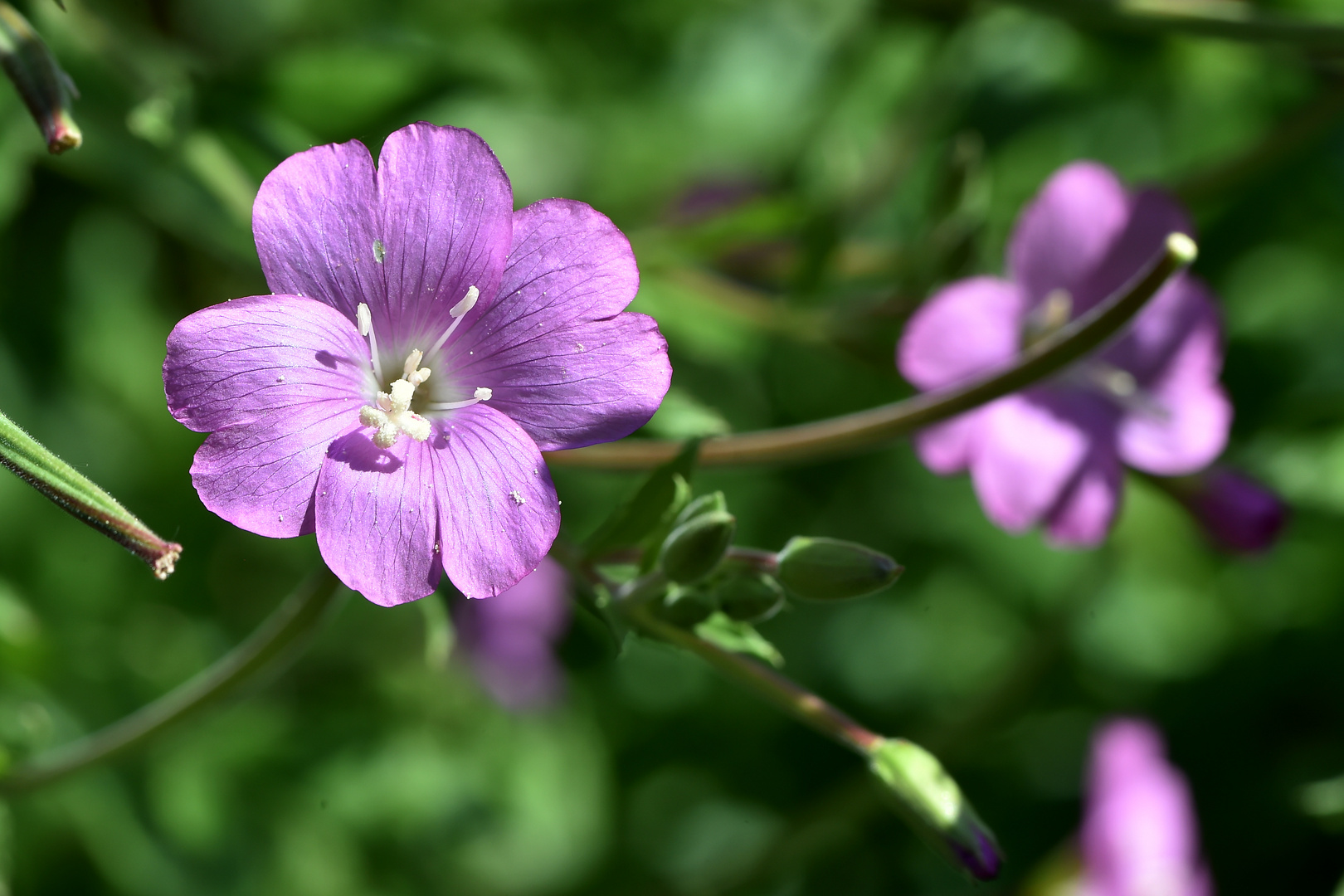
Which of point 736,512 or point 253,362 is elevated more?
point 253,362

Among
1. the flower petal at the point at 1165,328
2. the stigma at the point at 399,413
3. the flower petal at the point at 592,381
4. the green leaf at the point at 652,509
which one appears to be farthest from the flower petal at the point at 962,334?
the stigma at the point at 399,413

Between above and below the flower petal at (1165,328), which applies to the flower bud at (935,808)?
below

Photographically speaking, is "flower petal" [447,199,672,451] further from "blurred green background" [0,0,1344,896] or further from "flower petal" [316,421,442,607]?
"blurred green background" [0,0,1344,896]

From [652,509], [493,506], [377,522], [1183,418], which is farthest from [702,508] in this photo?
[1183,418]

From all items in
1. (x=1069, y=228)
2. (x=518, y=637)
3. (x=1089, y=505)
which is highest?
(x=1069, y=228)

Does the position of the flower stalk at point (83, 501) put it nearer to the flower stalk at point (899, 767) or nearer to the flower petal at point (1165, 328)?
the flower stalk at point (899, 767)

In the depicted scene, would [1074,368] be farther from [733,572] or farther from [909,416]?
[733,572]
